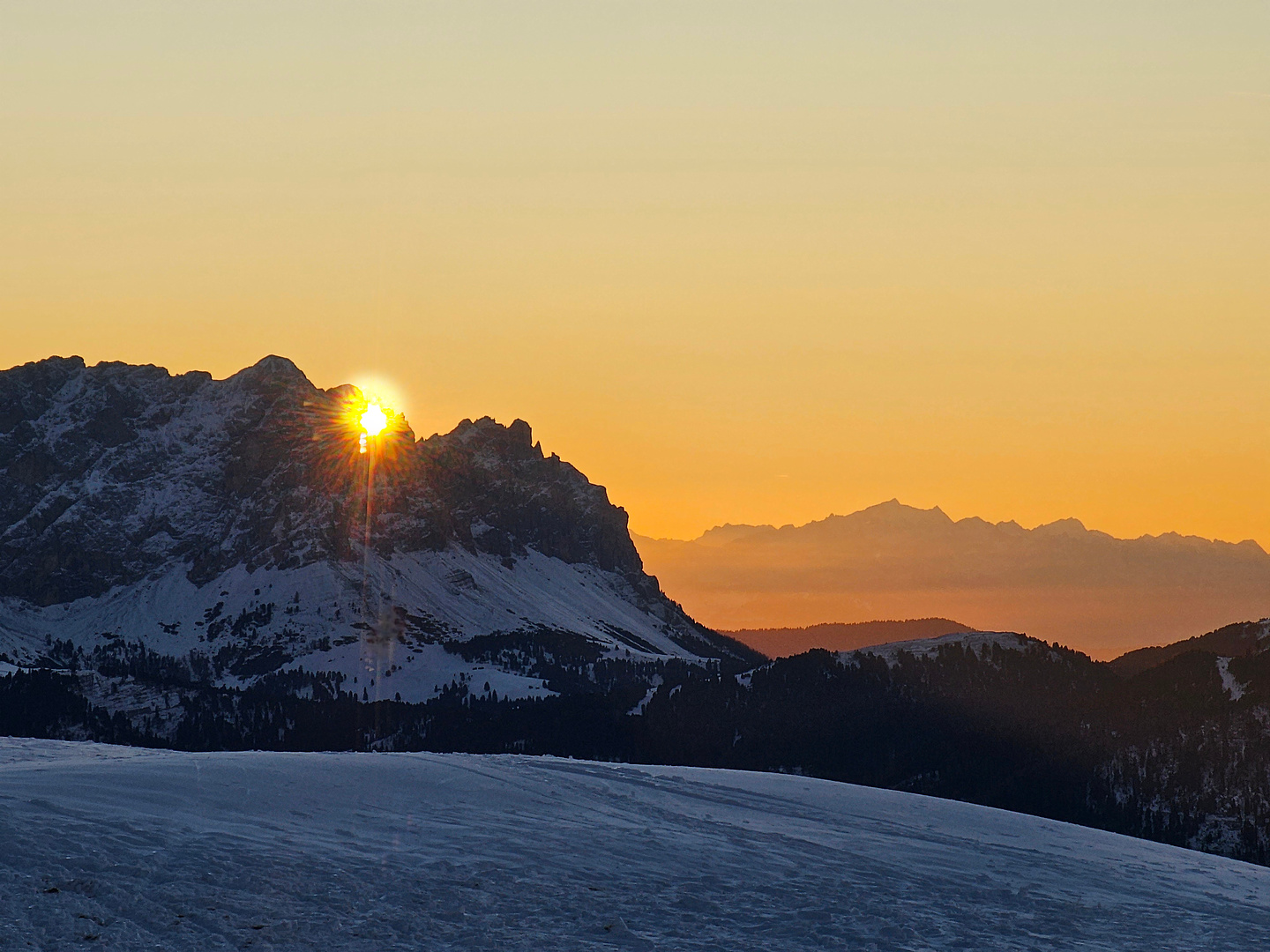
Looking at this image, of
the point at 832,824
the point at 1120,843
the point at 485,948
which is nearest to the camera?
the point at 485,948

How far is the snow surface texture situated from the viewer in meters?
33.5

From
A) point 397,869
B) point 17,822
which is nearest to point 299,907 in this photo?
point 397,869

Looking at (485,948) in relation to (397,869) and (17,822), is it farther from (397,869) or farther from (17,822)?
(17,822)

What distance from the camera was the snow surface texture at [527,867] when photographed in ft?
110

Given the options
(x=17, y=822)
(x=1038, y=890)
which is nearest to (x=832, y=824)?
(x=1038, y=890)

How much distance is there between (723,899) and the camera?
38.6 m

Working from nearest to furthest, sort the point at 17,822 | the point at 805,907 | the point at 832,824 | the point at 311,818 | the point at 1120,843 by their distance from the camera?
the point at 17,822 < the point at 805,907 < the point at 311,818 < the point at 832,824 < the point at 1120,843

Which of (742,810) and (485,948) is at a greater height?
(742,810)

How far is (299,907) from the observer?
34.1 m

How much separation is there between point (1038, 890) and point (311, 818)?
21.5 metres

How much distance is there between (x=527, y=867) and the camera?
39.3 metres

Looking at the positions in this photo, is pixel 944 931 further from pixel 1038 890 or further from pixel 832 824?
pixel 832 824

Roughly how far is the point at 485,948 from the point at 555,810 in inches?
547

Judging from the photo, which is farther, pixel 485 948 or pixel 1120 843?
pixel 1120 843
